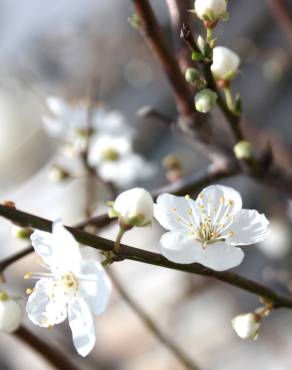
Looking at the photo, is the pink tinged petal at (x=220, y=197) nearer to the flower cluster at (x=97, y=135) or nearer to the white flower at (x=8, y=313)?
the white flower at (x=8, y=313)

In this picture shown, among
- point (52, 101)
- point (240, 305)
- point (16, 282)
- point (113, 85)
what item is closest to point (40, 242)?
point (52, 101)

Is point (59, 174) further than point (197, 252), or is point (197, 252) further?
point (59, 174)

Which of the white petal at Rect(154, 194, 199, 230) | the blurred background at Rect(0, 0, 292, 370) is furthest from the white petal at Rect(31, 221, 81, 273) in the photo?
the blurred background at Rect(0, 0, 292, 370)

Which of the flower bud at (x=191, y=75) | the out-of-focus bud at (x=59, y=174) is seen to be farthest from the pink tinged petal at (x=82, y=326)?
the out-of-focus bud at (x=59, y=174)

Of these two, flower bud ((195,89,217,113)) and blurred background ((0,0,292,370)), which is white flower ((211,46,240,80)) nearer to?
flower bud ((195,89,217,113))

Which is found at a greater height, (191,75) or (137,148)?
(137,148)

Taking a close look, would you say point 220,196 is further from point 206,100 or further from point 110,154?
point 110,154

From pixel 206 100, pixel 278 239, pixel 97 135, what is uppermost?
pixel 97 135

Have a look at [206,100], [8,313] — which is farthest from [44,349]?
[206,100]
